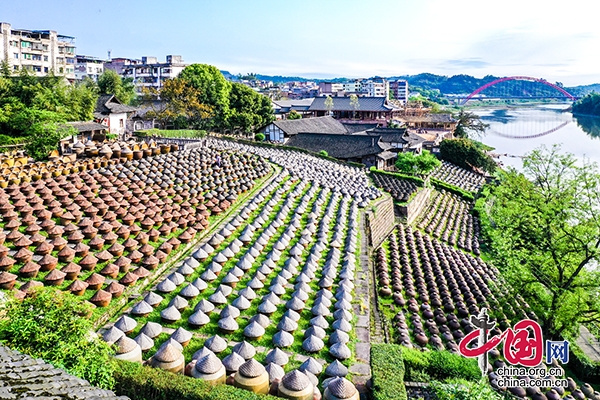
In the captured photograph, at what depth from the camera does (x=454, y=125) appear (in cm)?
8406

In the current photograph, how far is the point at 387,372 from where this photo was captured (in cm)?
1152

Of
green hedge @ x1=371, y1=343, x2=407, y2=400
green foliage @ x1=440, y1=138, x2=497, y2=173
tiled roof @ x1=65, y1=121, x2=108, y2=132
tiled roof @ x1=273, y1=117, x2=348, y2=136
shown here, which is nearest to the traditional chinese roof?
tiled roof @ x1=273, y1=117, x2=348, y2=136

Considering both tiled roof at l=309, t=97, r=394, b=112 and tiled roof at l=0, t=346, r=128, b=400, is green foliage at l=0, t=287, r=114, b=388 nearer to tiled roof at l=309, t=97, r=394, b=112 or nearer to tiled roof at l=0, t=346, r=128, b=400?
tiled roof at l=0, t=346, r=128, b=400

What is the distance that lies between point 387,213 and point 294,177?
6.25m

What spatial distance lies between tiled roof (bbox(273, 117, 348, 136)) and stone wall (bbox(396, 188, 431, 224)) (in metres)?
19.8

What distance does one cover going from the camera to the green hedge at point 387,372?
35.5 ft

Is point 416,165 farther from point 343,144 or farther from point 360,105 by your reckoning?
point 360,105

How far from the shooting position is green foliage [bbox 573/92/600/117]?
394 ft

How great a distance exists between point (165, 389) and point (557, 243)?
1857cm

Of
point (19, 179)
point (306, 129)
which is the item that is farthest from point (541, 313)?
point (306, 129)

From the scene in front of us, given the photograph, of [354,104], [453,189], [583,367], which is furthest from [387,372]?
[354,104]

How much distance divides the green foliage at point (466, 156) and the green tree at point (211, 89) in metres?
26.7

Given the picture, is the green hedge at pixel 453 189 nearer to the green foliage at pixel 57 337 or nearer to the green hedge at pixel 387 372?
the green hedge at pixel 387 372

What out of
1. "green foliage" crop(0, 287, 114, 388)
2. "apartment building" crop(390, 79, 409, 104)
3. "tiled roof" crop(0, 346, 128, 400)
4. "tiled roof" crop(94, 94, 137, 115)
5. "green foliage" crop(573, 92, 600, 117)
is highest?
"apartment building" crop(390, 79, 409, 104)
